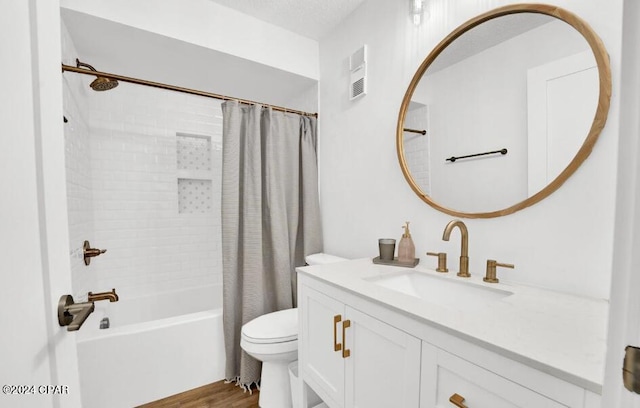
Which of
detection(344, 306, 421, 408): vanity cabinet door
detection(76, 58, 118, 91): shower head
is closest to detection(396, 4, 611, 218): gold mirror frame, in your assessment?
detection(344, 306, 421, 408): vanity cabinet door


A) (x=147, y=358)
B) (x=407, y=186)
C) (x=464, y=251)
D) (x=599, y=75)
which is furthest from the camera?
(x=147, y=358)

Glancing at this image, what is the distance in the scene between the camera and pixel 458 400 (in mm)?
668

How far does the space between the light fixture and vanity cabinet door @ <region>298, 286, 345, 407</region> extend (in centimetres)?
146

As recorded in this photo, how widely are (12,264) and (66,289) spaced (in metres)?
0.25

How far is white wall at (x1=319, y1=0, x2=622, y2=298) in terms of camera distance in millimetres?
891

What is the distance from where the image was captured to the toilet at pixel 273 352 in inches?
58.4

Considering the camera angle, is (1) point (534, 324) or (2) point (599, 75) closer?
(1) point (534, 324)

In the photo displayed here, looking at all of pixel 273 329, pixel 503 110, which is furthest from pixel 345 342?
pixel 503 110

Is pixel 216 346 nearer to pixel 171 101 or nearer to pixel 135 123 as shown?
pixel 135 123

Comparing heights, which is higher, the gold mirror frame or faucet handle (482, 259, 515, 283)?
the gold mirror frame

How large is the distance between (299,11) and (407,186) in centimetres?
144

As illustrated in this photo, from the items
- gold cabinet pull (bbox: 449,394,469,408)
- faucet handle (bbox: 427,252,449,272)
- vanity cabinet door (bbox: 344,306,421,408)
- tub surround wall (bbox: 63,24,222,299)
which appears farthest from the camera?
tub surround wall (bbox: 63,24,222,299)

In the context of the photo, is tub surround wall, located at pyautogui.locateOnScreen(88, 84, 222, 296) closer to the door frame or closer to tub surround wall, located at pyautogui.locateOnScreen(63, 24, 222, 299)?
tub surround wall, located at pyautogui.locateOnScreen(63, 24, 222, 299)

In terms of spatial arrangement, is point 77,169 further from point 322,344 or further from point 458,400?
point 458,400
